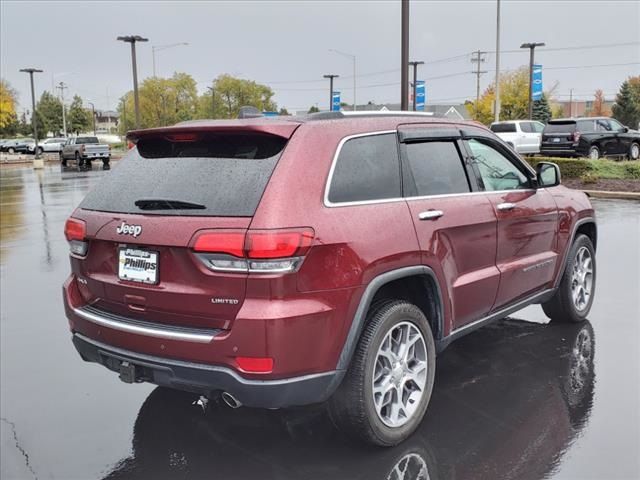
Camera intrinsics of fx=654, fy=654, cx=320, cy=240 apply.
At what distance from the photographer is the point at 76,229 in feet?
12.8

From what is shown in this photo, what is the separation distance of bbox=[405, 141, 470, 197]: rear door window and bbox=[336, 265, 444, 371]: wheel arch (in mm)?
510

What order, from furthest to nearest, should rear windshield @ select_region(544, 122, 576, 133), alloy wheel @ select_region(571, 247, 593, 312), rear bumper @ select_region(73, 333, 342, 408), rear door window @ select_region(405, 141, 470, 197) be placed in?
rear windshield @ select_region(544, 122, 576, 133), alloy wheel @ select_region(571, 247, 593, 312), rear door window @ select_region(405, 141, 470, 197), rear bumper @ select_region(73, 333, 342, 408)

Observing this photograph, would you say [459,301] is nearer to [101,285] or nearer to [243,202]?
[243,202]

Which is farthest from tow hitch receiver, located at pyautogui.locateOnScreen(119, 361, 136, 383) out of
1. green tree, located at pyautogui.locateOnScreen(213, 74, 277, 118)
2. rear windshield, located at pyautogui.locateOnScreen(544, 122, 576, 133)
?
green tree, located at pyautogui.locateOnScreen(213, 74, 277, 118)

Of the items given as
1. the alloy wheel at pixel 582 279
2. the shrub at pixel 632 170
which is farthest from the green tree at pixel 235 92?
the alloy wheel at pixel 582 279

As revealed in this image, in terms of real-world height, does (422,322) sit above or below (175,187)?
below

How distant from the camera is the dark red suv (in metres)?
3.18

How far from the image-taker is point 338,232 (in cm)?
335

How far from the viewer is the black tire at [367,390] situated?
348 cm

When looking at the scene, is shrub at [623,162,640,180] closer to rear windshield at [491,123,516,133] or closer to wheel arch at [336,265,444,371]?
rear windshield at [491,123,516,133]

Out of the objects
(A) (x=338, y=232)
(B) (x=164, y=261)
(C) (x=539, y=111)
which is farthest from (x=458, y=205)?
(C) (x=539, y=111)

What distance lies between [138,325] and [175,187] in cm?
77

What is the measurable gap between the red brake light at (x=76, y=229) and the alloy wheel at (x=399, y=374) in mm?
1845

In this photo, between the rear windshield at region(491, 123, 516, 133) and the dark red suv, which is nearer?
the dark red suv
